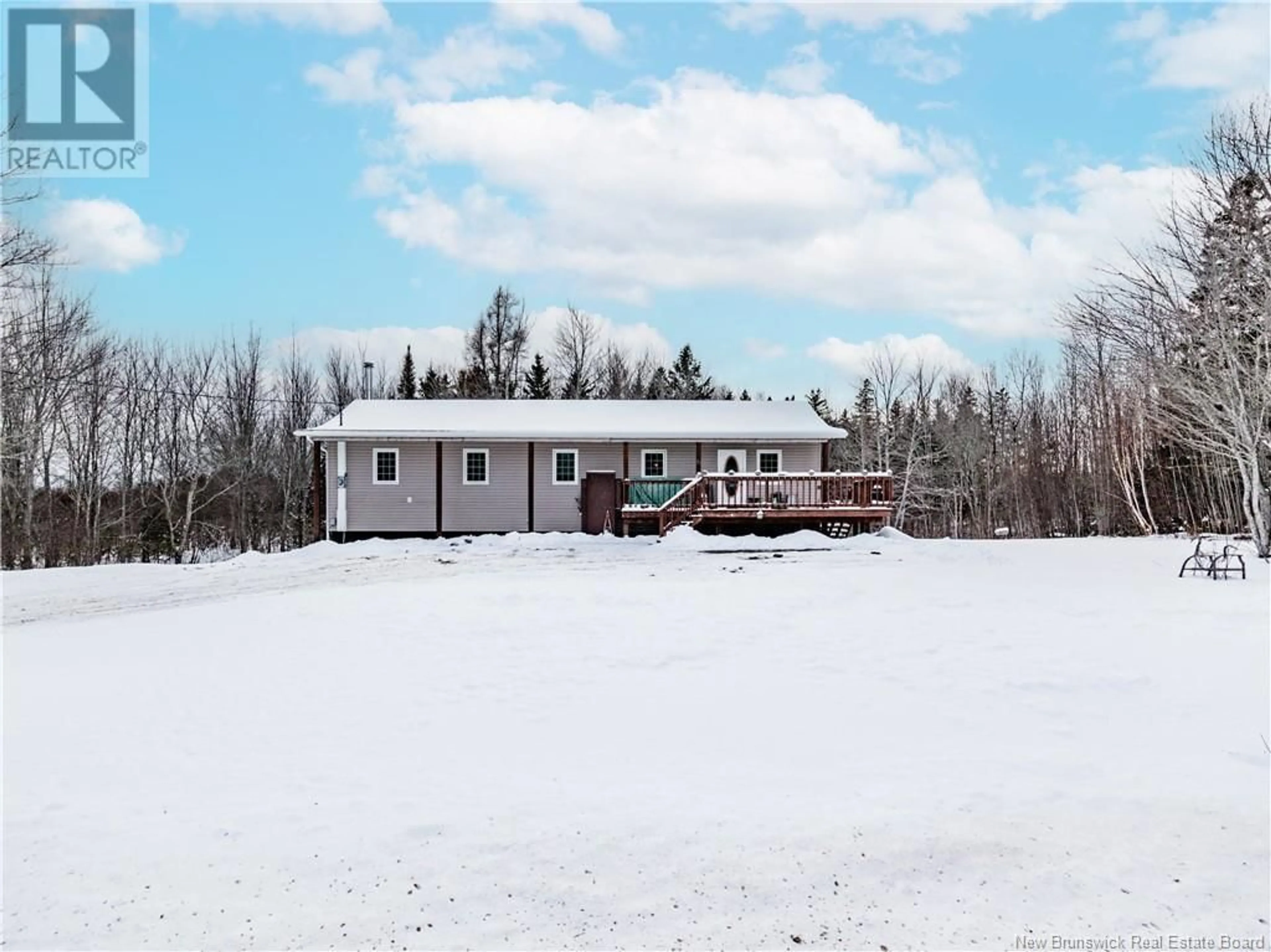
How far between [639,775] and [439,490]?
17464mm

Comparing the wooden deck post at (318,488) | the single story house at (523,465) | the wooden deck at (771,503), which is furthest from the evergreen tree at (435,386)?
the wooden deck at (771,503)

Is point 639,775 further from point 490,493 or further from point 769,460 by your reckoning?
point 769,460

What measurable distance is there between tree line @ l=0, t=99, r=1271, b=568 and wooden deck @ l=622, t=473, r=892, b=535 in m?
6.53

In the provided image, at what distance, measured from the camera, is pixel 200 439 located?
29.6 meters

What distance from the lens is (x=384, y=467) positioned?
2144cm

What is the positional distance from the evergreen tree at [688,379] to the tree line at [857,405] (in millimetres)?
133

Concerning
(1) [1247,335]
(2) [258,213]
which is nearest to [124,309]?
(2) [258,213]

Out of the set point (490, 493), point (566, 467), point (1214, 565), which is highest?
point (566, 467)

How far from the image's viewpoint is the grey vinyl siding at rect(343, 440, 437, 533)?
21297mm

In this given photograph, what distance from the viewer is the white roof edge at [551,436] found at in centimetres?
2061

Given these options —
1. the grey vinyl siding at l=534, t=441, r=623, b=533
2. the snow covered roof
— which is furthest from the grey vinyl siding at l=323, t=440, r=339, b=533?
the grey vinyl siding at l=534, t=441, r=623, b=533

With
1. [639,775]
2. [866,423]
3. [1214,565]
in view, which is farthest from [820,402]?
[639,775]

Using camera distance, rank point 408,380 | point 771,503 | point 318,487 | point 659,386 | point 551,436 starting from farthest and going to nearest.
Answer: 1. point 408,380
2. point 659,386
3. point 318,487
4. point 551,436
5. point 771,503

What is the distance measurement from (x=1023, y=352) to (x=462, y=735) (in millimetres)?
37498
